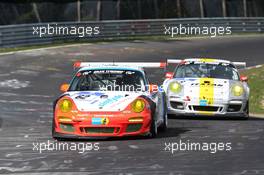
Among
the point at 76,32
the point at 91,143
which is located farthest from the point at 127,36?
the point at 91,143

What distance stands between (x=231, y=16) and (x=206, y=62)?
2978cm

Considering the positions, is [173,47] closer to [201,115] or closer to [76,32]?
[76,32]

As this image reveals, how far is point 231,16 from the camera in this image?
153 feet

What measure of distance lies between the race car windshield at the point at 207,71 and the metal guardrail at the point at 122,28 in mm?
14587

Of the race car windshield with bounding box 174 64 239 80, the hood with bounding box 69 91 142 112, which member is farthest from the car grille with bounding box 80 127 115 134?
the race car windshield with bounding box 174 64 239 80

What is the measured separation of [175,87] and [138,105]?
4092 millimetres

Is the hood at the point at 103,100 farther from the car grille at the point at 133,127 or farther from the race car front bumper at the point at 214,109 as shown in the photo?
the race car front bumper at the point at 214,109

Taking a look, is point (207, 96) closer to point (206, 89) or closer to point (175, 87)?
point (206, 89)

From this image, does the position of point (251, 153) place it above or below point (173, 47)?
below

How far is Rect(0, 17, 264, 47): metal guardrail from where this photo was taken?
31500 mm

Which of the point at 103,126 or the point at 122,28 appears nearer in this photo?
the point at 103,126

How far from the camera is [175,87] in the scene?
16.2m

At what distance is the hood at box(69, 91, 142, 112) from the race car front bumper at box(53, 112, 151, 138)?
0.15 m

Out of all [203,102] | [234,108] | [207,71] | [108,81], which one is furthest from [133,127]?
[207,71]
